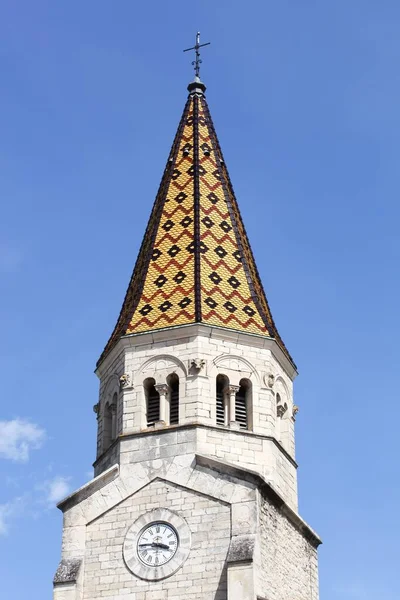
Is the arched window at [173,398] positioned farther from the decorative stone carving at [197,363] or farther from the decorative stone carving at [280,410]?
the decorative stone carving at [280,410]

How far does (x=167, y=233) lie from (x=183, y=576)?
8980 mm

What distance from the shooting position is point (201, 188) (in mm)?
29969

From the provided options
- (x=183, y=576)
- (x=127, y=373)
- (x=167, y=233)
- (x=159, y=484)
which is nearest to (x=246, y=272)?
(x=167, y=233)

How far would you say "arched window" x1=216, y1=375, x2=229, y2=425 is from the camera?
25.9 m

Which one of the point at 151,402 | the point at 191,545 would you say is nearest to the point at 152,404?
the point at 151,402

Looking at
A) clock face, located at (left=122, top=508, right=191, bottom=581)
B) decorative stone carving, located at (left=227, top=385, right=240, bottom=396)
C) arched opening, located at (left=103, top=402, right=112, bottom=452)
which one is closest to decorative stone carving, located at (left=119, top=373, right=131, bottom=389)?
arched opening, located at (left=103, top=402, right=112, bottom=452)

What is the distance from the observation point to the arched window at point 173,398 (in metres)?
25.9

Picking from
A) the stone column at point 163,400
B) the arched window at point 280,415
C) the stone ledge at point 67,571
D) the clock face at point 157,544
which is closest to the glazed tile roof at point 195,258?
the arched window at point 280,415

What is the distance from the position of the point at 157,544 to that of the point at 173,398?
3378mm

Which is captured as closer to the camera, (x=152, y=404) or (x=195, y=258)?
(x=152, y=404)

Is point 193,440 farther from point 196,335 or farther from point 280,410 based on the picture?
point 280,410

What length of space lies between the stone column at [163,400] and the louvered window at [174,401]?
151mm

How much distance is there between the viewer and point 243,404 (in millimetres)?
26359

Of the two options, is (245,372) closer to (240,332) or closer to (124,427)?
(240,332)
